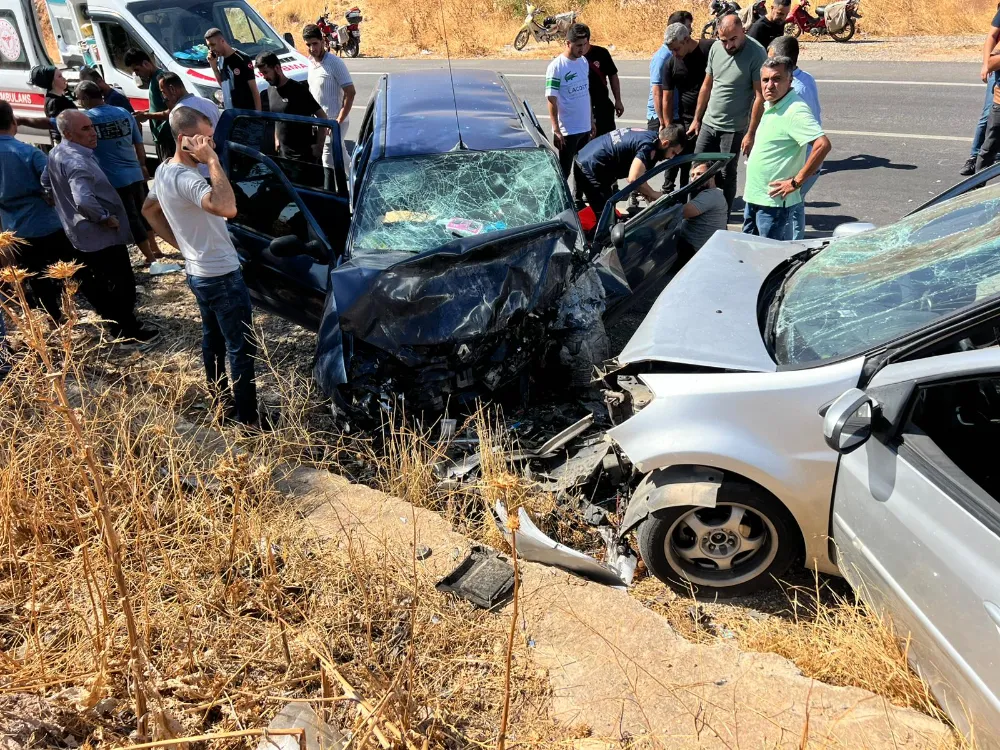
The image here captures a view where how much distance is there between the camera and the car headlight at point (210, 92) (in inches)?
350

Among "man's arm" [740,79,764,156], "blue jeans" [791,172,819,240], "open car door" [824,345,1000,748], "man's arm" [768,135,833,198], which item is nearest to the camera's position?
"open car door" [824,345,1000,748]

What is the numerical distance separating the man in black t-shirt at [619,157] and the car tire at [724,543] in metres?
3.02

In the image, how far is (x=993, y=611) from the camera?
2.09 m

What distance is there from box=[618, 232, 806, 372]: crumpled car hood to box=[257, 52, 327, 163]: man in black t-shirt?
352cm

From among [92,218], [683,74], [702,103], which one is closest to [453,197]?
[92,218]

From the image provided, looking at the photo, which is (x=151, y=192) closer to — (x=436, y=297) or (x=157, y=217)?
(x=157, y=217)

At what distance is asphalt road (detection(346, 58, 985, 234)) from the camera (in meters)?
7.23

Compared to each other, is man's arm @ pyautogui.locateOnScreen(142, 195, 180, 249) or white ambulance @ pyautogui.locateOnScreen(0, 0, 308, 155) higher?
white ambulance @ pyautogui.locateOnScreen(0, 0, 308, 155)

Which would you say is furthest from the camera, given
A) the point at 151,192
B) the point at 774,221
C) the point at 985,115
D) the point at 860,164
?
the point at 860,164

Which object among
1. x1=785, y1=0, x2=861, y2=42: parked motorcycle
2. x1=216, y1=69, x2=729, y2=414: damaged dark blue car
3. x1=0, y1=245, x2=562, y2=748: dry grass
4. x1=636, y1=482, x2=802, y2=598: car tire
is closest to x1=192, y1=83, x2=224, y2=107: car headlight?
x1=216, y1=69, x2=729, y2=414: damaged dark blue car

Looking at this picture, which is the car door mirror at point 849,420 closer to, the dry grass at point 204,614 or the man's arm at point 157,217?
the dry grass at point 204,614

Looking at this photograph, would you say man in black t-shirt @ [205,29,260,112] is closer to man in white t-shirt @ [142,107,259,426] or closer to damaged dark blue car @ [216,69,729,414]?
damaged dark blue car @ [216,69,729,414]

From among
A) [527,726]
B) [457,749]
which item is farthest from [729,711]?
[457,749]

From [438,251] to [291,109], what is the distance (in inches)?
175
